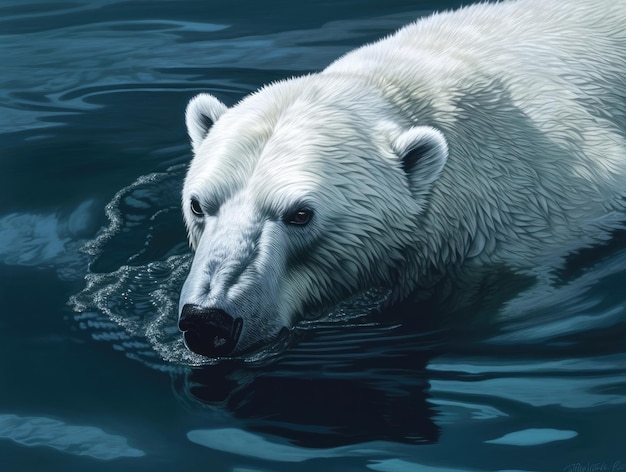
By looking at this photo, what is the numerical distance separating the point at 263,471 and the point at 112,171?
9.80 ft

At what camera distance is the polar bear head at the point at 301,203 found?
420cm

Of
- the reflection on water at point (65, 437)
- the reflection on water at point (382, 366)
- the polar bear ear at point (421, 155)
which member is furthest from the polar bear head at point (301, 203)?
the reflection on water at point (65, 437)

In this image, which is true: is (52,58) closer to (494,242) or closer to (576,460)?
(494,242)

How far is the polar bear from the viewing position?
4297mm

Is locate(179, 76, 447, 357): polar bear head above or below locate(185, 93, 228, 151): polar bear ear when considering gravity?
below

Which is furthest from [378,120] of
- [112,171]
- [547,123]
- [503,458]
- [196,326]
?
[112,171]

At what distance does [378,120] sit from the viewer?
182 inches

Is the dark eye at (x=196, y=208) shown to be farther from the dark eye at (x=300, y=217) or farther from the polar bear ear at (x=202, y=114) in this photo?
the polar bear ear at (x=202, y=114)

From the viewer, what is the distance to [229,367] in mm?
4336

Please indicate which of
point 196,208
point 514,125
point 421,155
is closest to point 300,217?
point 196,208

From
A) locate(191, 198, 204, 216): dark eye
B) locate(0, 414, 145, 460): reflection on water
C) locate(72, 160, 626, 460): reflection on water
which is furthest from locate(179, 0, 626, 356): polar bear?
locate(0, 414, 145, 460): reflection on water

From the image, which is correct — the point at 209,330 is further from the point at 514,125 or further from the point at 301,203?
the point at 514,125

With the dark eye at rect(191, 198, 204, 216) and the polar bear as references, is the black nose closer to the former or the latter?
the polar bear

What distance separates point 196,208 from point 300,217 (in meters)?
0.41
